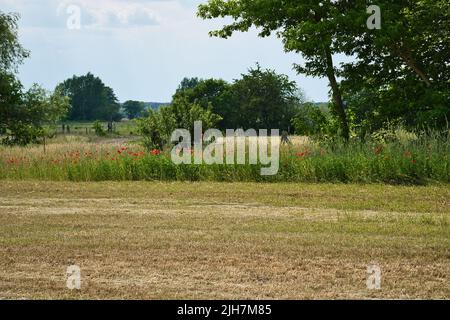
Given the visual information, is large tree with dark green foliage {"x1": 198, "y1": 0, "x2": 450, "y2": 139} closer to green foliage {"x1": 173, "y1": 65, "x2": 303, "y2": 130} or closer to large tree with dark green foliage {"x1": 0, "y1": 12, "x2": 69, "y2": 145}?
large tree with dark green foliage {"x1": 0, "y1": 12, "x2": 69, "y2": 145}

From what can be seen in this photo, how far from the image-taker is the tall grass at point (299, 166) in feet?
51.0

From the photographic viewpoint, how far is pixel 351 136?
21750 mm

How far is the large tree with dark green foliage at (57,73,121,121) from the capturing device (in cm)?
10262

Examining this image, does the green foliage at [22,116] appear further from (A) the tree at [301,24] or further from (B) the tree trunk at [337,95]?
(B) the tree trunk at [337,95]

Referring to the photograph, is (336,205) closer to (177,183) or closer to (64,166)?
(177,183)

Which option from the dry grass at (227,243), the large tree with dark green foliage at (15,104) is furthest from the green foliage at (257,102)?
the dry grass at (227,243)

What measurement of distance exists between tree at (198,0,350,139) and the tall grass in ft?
11.3

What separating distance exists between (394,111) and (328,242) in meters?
12.6

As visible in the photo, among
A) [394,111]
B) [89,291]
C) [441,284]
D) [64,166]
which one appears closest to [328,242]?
[441,284]

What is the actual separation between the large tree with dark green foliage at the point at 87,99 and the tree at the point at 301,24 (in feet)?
265
